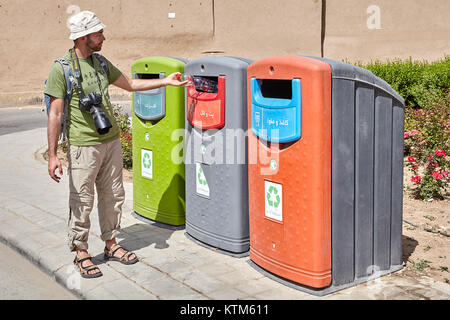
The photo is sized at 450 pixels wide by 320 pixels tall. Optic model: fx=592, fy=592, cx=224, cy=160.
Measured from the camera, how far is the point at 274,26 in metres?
25.8

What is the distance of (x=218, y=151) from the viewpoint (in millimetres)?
4207

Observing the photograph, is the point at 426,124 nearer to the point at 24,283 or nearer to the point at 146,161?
the point at 146,161

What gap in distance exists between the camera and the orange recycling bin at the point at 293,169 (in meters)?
3.34

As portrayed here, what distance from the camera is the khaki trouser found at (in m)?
3.88

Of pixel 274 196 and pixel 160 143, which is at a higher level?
pixel 160 143

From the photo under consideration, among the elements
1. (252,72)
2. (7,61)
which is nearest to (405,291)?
(252,72)

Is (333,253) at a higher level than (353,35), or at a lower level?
lower

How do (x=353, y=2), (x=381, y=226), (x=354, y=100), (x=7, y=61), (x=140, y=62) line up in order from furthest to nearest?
(x=353, y=2), (x=7, y=61), (x=140, y=62), (x=381, y=226), (x=354, y=100)

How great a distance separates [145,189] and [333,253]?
2.17 meters

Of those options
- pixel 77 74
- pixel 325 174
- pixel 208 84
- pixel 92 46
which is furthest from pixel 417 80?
pixel 77 74

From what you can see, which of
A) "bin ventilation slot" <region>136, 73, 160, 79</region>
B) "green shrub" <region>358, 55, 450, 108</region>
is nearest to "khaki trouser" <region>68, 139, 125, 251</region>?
"bin ventilation slot" <region>136, 73, 160, 79</region>

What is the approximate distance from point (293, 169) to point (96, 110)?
1313mm

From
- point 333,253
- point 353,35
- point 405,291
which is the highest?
point 353,35

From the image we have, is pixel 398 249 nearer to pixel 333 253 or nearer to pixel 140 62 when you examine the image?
pixel 333 253
